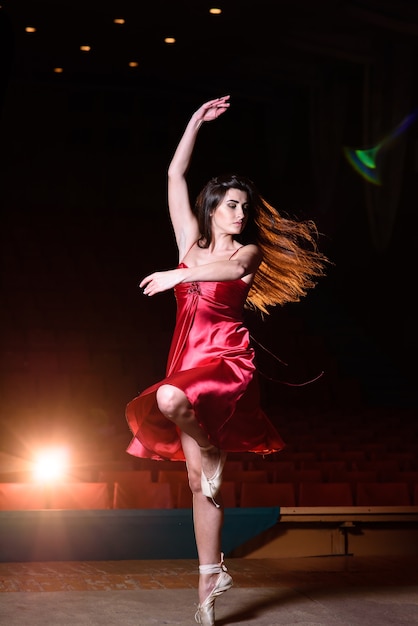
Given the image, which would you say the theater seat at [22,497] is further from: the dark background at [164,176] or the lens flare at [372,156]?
the lens flare at [372,156]

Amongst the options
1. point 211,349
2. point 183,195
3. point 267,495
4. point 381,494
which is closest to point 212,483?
point 211,349

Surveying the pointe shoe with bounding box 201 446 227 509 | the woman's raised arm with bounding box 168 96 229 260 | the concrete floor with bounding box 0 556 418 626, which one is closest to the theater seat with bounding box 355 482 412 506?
the concrete floor with bounding box 0 556 418 626

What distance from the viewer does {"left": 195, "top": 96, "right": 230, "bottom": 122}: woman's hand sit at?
122 inches

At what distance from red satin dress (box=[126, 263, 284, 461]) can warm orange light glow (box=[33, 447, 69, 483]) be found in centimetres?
220

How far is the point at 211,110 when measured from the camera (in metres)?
3.14

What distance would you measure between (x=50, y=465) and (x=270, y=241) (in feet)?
13.0

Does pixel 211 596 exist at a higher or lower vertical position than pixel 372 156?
lower

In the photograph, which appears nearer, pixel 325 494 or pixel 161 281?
pixel 161 281

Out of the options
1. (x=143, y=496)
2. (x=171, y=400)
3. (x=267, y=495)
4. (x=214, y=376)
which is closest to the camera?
(x=171, y=400)

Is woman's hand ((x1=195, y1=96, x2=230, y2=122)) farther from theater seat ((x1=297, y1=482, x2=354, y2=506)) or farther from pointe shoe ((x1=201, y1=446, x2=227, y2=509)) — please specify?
theater seat ((x1=297, y1=482, x2=354, y2=506))

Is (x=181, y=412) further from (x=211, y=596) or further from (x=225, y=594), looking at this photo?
(x=225, y=594)

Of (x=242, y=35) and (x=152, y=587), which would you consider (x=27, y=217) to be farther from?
(x=152, y=587)

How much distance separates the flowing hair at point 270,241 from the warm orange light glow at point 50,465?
235 centimetres

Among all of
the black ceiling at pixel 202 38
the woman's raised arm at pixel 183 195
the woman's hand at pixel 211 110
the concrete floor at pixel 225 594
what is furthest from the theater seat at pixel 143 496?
the black ceiling at pixel 202 38
